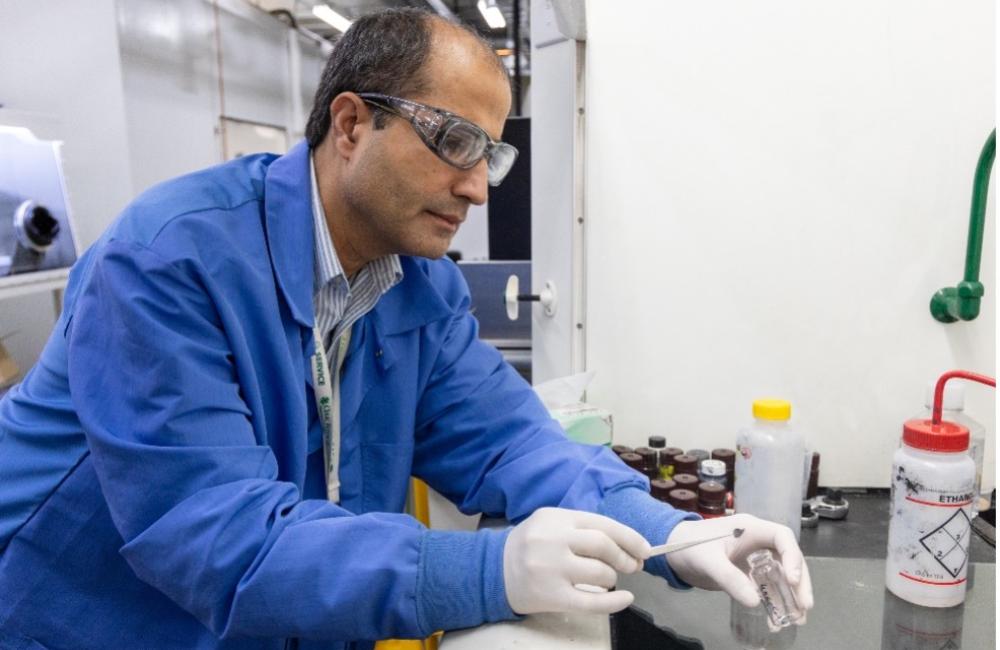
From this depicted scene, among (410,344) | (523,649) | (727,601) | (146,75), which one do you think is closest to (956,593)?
(727,601)

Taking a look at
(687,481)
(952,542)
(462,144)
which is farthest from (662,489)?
(462,144)

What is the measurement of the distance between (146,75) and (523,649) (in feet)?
8.68

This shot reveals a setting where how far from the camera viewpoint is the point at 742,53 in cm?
122

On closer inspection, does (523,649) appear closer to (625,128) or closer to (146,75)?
(625,128)

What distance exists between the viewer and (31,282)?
183 centimetres

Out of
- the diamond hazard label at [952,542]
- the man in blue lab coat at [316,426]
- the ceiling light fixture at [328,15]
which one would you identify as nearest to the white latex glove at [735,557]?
the man in blue lab coat at [316,426]

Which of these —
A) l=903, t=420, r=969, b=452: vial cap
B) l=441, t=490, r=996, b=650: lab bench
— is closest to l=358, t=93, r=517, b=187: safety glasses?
l=441, t=490, r=996, b=650: lab bench

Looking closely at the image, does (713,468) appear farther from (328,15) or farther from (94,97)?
(328,15)

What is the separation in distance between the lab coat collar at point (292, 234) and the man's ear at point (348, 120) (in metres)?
0.07

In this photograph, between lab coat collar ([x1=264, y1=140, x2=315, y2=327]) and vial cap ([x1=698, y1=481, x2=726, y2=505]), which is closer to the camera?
lab coat collar ([x1=264, y1=140, x2=315, y2=327])

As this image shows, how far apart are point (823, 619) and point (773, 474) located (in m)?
0.25

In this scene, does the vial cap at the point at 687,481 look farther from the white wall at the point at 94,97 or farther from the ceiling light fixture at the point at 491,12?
the ceiling light fixture at the point at 491,12

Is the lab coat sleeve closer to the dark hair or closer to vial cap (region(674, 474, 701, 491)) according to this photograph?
the dark hair

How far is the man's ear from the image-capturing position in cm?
89
